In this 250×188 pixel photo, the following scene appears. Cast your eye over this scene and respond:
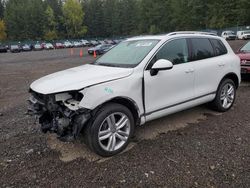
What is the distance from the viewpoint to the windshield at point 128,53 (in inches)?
166

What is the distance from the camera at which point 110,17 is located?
8450 centimetres

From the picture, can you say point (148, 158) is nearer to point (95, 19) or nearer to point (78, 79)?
point (78, 79)

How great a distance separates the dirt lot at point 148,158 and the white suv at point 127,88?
0.38m

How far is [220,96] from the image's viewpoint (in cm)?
534

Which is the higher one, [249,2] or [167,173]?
[249,2]

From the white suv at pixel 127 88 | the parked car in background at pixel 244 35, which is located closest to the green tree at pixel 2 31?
the parked car in background at pixel 244 35

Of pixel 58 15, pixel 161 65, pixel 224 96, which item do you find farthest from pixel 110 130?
pixel 58 15

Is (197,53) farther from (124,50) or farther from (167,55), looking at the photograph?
(124,50)

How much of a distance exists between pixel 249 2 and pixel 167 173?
6267cm

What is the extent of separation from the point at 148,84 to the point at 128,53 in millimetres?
875

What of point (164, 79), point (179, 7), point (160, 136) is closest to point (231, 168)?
point (160, 136)

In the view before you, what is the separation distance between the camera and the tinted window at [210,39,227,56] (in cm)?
527

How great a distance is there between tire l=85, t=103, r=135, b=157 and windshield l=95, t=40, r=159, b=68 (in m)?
0.83

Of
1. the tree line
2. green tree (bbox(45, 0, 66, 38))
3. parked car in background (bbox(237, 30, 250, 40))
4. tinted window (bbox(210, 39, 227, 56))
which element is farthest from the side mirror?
green tree (bbox(45, 0, 66, 38))
